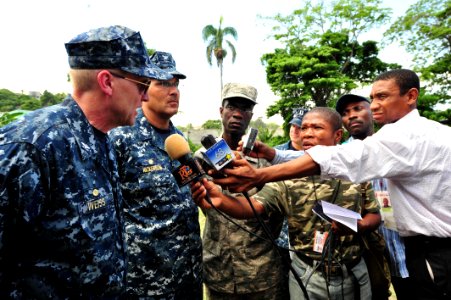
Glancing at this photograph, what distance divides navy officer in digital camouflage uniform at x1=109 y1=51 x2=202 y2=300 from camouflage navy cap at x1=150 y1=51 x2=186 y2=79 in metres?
0.65

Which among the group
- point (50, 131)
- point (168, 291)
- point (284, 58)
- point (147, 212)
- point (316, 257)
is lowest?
point (168, 291)

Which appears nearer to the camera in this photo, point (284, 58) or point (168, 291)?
point (168, 291)

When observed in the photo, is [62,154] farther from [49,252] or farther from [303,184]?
→ [303,184]

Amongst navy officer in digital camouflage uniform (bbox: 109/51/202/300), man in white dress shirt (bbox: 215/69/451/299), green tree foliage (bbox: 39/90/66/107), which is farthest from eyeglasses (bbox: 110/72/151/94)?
green tree foliage (bbox: 39/90/66/107)

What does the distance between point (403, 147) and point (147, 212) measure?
195 cm

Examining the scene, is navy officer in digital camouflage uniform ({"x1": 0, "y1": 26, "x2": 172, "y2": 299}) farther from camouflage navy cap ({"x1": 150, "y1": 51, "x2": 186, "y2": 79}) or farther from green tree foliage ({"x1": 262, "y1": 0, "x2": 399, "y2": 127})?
green tree foliage ({"x1": 262, "y1": 0, "x2": 399, "y2": 127})

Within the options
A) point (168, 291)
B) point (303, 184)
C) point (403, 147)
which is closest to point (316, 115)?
point (303, 184)

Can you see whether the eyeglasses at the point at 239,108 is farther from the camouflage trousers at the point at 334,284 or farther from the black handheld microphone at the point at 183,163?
the camouflage trousers at the point at 334,284

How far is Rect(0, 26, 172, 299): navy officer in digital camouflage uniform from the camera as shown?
131 cm

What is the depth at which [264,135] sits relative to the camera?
890 inches

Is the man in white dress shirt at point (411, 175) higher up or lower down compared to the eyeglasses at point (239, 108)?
lower down

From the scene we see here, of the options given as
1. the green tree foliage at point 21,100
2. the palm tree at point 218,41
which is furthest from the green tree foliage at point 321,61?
the green tree foliage at point 21,100

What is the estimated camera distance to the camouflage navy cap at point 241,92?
3418 mm

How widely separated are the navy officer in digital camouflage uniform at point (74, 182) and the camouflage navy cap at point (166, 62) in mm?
1213
